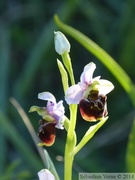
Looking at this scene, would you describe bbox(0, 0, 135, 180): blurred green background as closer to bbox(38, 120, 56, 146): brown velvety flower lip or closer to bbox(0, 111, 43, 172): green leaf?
bbox(0, 111, 43, 172): green leaf

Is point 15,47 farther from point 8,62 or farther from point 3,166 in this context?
point 3,166

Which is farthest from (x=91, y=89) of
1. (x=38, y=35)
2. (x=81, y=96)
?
(x=38, y=35)

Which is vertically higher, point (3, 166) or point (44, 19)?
point (44, 19)

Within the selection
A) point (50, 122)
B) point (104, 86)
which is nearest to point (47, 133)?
point (50, 122)

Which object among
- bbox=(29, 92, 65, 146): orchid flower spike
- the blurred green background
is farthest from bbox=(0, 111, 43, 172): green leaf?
bbox=(29, 92, 65, 146): orchid flower spike

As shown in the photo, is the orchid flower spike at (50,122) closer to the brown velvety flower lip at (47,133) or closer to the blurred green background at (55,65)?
the brown velvety flower lip at (47,133)
